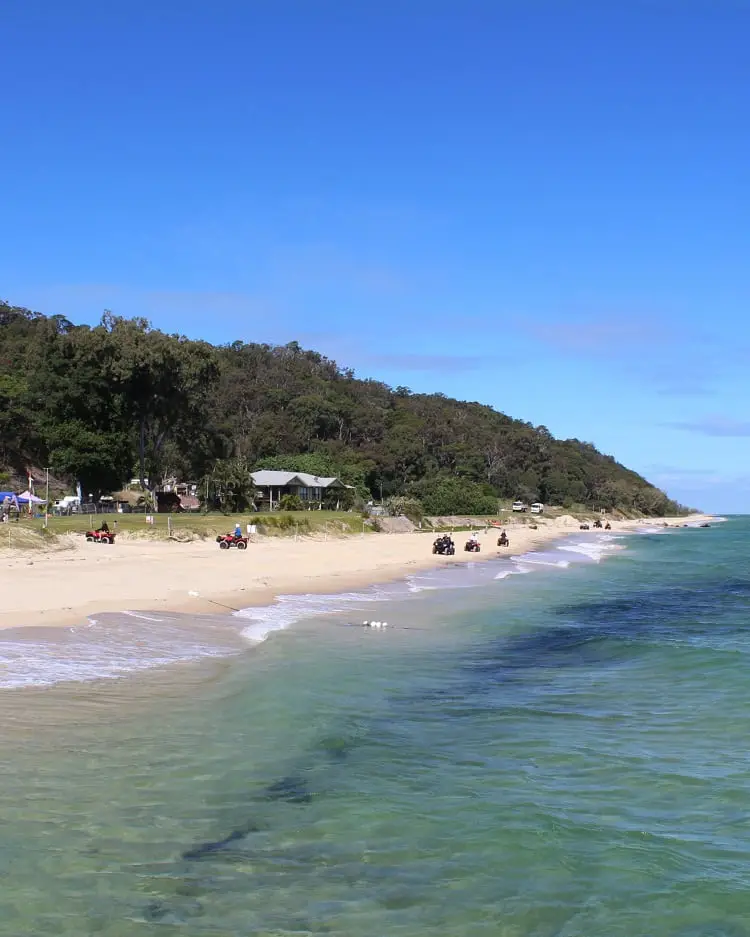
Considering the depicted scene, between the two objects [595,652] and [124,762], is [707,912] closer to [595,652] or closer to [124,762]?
[124,762]

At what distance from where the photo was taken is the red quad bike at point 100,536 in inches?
1548

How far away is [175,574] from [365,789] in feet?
68.5

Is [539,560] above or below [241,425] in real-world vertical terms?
below

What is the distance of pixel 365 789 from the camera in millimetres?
8656

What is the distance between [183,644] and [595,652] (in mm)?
8755

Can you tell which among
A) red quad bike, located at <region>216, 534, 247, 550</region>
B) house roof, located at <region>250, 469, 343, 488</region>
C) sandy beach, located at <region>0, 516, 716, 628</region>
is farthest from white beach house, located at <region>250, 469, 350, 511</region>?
red quad bike, located at <region>216, 534, 247, 550</region>

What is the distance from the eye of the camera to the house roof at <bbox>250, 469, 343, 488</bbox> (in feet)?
288

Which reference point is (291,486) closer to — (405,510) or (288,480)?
(288,480)

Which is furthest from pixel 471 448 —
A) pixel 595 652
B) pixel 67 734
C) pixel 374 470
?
pixel 67 734

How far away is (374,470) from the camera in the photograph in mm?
114688

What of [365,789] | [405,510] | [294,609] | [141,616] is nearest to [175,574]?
[294,609]

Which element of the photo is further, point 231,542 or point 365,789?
point 231,542

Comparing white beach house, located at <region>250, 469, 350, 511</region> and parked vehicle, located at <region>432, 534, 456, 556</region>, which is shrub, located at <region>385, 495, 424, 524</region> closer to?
white beach house, located at <region>250, 469, 350, 511</region>

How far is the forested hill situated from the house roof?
6000mm
